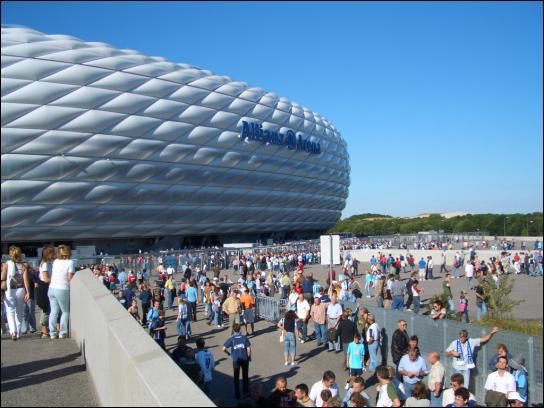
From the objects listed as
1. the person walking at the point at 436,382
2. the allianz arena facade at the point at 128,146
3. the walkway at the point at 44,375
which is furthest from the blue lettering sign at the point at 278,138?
the walkway at the point at 44,375

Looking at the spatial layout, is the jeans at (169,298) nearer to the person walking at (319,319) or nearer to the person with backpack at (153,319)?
the person with backpack at (153,319)

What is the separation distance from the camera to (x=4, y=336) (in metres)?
7.73

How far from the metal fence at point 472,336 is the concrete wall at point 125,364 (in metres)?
5.47

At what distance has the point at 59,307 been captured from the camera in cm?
740

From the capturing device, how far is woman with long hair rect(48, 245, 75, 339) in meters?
7.15

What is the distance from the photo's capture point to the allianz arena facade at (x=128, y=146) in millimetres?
36062

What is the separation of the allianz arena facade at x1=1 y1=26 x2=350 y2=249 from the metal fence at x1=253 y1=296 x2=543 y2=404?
24447mm

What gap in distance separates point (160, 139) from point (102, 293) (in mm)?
37077

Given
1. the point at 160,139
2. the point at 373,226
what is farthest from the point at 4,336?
the point at 373,226

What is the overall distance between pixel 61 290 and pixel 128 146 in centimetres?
3392

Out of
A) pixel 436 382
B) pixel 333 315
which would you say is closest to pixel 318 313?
pixel 333 315

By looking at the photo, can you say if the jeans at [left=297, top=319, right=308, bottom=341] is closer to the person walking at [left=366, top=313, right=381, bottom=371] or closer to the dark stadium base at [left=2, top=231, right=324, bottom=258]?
the person walking at [left=366, top=313, right=381, bottom=371]

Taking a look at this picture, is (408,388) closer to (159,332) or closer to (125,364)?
(125,364)

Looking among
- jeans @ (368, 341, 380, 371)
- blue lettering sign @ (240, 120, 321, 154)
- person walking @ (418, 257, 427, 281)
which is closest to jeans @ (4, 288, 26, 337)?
jeans @ (368, 341, 380, 371)
